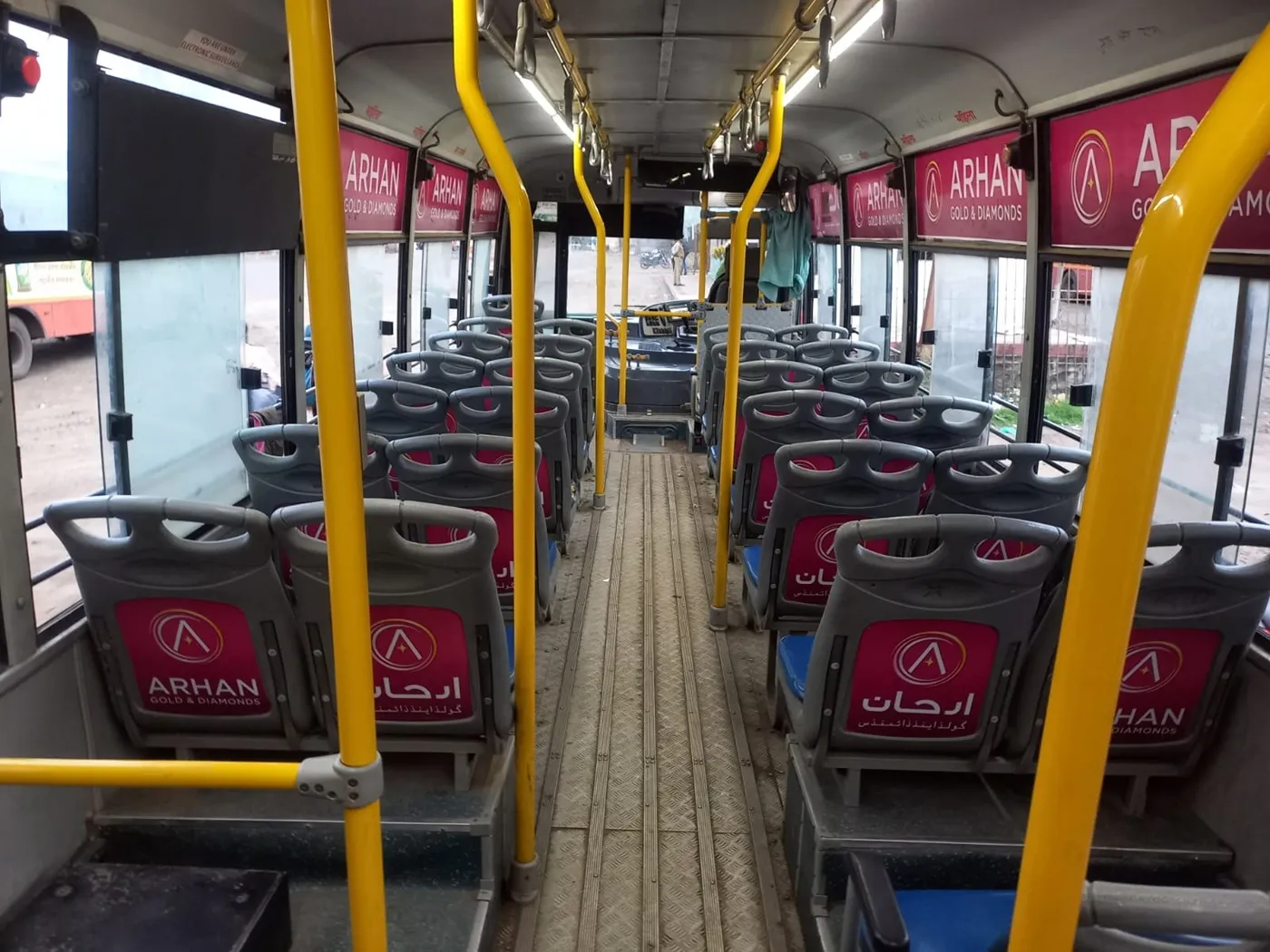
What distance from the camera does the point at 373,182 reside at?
6.22 m

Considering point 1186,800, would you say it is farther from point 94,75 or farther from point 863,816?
point 94,75

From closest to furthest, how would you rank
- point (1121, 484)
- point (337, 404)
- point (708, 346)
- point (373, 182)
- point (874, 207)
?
point (1121, 484), point (337, 404), point (373, 182), point (708, 346), point (874, 207)

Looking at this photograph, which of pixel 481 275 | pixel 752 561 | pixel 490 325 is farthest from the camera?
pixel 481 275

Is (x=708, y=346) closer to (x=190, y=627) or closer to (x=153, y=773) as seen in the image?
(x=190, y=627)

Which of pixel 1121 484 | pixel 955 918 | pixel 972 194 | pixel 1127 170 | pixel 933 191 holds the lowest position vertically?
pixel 955 918

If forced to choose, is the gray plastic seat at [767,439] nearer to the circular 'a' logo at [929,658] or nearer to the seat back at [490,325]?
the circular 'a' logo at [929,658]

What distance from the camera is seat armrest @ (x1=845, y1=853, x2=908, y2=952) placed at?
1.37 metres

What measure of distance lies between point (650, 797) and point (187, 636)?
163cm

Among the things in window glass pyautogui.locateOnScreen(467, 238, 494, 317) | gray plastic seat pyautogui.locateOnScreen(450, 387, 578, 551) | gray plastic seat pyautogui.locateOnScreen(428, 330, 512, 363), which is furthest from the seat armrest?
window glass pyautogui.locateOnScreen(467, 238, 494, 317)

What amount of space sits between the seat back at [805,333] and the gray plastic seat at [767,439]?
3087 millimetres

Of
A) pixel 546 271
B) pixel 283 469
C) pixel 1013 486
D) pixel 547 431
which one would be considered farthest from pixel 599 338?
pixel 546 271

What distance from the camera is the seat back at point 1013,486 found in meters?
3.40

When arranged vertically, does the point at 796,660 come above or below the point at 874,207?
below

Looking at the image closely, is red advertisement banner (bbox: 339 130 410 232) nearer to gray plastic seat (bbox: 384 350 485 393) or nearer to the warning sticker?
gray plastic seat (bbox: 384 350 485 393)
